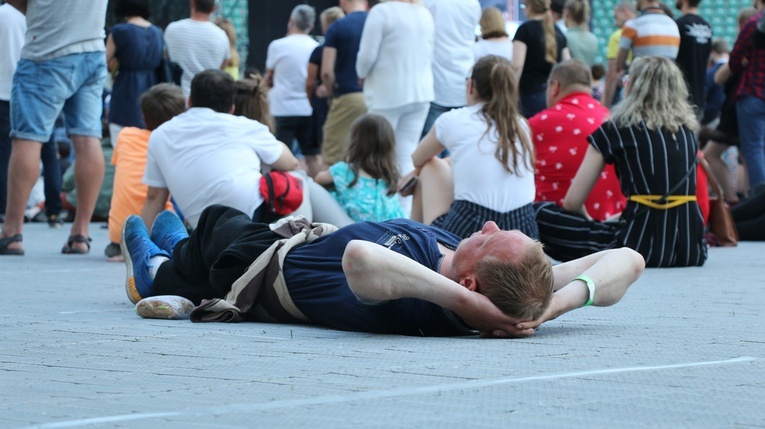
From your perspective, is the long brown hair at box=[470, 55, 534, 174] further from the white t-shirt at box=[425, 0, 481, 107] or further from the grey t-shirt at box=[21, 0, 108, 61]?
the white t-shirt at box=[425, 0, 481, 107]

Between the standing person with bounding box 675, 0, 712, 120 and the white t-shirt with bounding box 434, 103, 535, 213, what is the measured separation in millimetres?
4321

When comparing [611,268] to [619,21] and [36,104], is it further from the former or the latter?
[619,21]

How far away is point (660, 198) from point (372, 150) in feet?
5.68

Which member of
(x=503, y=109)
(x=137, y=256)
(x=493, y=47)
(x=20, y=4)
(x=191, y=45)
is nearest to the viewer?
(x=137, y=256)

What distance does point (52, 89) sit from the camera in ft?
24.4

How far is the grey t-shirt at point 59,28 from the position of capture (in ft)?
24.4

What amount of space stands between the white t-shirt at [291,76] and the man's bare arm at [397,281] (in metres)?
8.38

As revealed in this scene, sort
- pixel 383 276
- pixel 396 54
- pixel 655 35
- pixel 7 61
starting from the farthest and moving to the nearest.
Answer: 1. pixel 655 35
2. pixel 396 54
3. pixel 7 61
4. pixel 383 276

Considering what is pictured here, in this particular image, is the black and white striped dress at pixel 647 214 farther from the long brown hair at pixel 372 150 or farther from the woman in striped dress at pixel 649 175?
the long brown hair at pixel 372 150

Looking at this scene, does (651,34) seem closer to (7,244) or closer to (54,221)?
(54,221)

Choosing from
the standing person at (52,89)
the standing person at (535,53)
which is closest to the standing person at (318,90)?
the standing person at (535,53)

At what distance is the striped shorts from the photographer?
23.3 ft

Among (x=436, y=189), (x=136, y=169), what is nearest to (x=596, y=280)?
(x=436, y=189)

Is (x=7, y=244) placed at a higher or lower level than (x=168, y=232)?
lower
